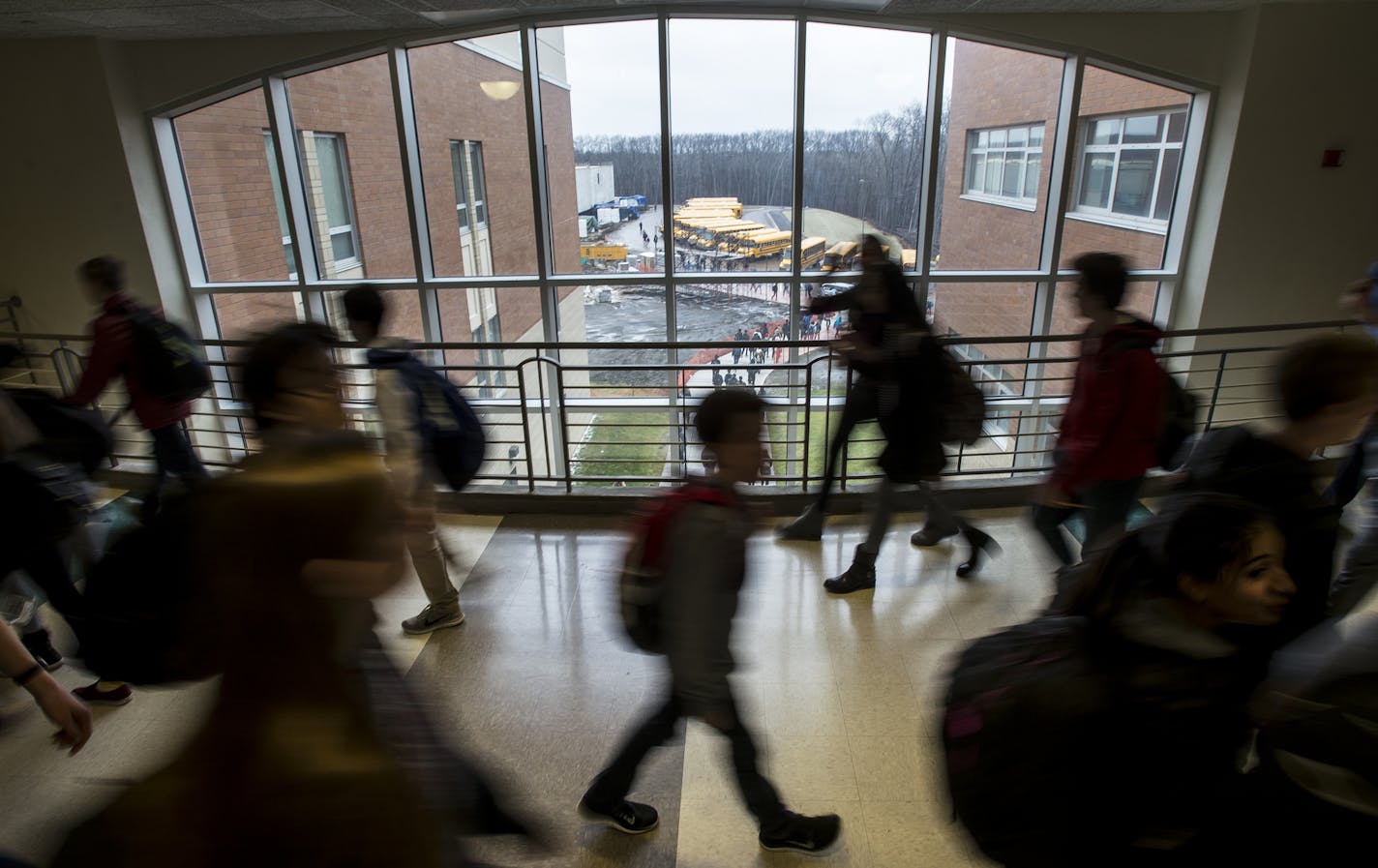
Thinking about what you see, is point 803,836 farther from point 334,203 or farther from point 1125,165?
point 334,203

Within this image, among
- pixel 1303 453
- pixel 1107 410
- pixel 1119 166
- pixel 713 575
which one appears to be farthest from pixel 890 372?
pixel 1119 166

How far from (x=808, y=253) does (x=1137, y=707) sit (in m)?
4.90

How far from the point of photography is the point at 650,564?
147 cm

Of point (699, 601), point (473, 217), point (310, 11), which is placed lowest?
point (699, 601)

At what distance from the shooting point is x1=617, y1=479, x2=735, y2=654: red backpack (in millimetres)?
1459

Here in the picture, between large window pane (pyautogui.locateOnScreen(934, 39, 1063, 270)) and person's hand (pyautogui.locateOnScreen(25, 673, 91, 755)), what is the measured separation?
5.51 metres

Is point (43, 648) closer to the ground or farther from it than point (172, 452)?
closer to the ground

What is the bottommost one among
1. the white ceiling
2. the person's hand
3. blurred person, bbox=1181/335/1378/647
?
the person's hand

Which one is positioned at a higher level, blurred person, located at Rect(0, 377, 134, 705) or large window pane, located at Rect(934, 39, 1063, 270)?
large window pane, located at Rect(934, 39, 1063, 270)

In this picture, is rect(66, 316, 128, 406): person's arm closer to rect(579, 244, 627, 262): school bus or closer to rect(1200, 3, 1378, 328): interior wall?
rect(579, 244, 627, 262): school bus

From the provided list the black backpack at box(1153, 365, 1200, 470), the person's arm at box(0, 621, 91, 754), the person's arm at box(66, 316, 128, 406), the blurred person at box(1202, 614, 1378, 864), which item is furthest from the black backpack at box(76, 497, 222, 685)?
the black backpack at box(1153, 365, 1200, 470)

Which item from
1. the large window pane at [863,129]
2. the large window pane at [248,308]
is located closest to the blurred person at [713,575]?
the large window pane at [863,129]

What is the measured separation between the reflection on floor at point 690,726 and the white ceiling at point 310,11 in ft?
11.3

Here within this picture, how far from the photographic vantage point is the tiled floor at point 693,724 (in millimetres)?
1938
